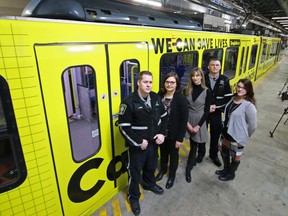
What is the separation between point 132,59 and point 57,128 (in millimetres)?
1161

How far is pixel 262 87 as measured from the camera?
9.49 meters

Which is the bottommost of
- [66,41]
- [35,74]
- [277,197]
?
[277,197]

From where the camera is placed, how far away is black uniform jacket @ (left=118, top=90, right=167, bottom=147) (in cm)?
203

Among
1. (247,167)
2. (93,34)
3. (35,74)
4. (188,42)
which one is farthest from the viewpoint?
(247,167)

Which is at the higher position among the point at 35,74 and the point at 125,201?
the point at 35,74

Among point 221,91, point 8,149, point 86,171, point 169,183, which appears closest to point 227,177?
point 169,183

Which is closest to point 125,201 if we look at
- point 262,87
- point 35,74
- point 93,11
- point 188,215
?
point 188,215

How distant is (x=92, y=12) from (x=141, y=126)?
133 centimetres

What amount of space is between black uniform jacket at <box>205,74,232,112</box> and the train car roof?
123 centimetres

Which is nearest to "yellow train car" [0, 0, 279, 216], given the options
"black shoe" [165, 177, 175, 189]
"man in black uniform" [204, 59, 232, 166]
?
"black shoe" [165, 177, 175, 189]

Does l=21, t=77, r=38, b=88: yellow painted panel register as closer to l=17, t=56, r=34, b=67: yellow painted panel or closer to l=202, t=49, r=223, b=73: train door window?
l=17, t=56, r=34, b=67: yellow painted panel

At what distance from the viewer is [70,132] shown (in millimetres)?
2031

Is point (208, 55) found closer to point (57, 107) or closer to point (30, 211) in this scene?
point (57, 107)

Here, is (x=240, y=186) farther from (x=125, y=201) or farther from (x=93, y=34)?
(x=93, y=34)
